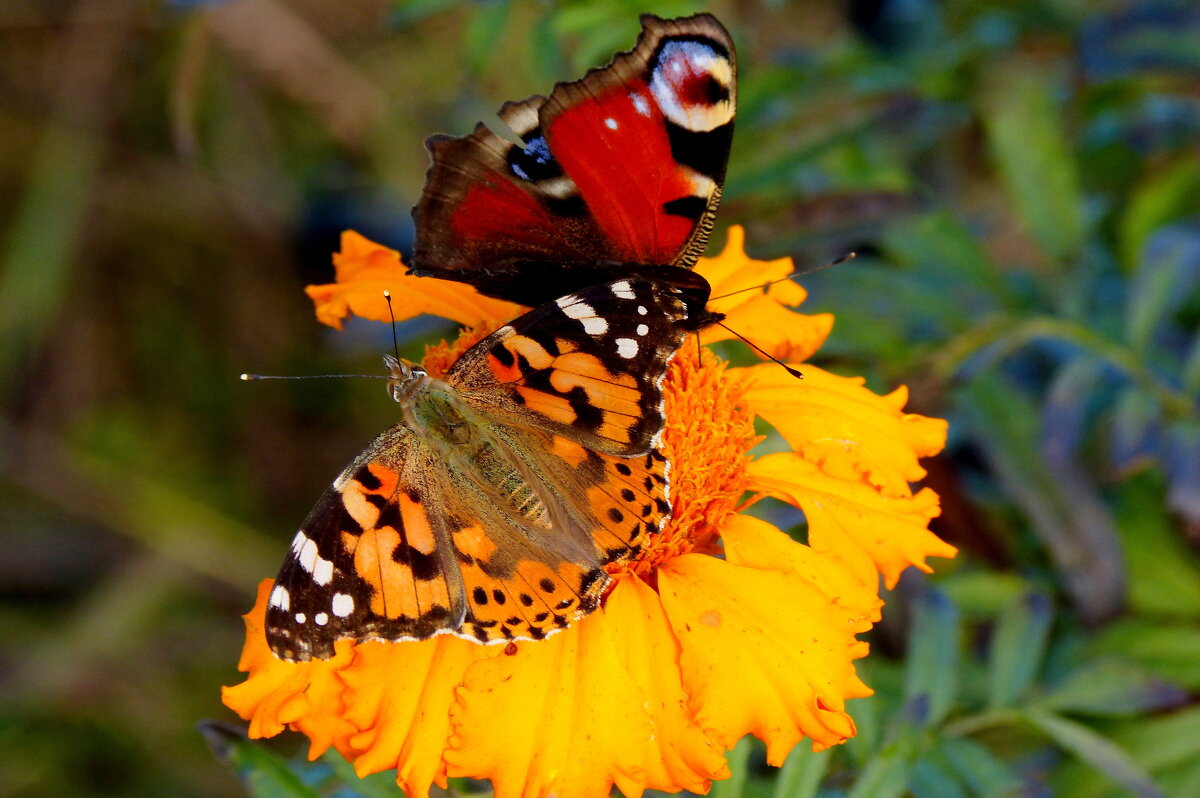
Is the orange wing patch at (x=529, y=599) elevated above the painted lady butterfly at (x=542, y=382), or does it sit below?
below

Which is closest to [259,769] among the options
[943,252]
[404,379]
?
[404,379]

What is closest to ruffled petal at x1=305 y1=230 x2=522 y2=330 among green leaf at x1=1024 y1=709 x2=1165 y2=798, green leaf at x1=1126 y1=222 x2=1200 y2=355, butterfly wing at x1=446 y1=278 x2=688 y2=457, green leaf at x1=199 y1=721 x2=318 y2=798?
butterfly wing at x1=446 y1=278 x2=688 y2=457

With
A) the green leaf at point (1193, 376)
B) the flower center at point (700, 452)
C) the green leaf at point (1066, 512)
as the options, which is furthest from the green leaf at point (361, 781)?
the green leaf at point (1193, 376)

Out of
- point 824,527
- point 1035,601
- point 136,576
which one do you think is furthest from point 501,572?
point 136,576

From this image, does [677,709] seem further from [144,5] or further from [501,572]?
[144,5]

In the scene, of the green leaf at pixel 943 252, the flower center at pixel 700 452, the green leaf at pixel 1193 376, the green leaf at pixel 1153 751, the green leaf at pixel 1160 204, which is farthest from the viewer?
the green leaf at pixel 1160 204

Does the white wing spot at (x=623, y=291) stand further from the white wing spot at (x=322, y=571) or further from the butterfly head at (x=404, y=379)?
the white wing spot at (x=322, y=571)
